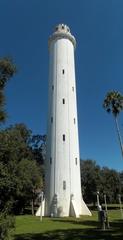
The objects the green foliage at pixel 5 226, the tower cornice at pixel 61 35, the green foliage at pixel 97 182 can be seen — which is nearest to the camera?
the green foliage at pixel 5 226

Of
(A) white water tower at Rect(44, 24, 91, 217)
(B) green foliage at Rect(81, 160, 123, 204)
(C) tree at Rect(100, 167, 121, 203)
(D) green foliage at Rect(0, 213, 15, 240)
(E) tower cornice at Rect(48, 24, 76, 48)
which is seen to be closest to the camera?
(D) green foliage at Rect(0, 213, 15, 240)

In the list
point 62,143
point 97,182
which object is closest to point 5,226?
point 62,143

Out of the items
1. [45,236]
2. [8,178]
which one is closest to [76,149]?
[45,236]

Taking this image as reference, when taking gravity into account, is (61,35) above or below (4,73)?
above

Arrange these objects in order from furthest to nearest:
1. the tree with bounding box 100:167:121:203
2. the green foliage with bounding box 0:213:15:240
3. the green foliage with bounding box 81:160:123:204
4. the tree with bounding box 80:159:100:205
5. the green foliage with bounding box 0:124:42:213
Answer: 1. the tree with bounding box 100:167:121:203
2. the green foliage with bounding box 81:160:123:204
3. the tree with bounding box 80:159:100:205
4. the green foliage with bounding box 0:124:42:213
5. the green foliage with bounding box 0:213:15:240

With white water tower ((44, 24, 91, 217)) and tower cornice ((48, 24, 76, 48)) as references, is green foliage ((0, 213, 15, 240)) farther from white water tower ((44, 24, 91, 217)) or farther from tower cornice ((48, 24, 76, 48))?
tower cornice ((48, 24, 76, 48))

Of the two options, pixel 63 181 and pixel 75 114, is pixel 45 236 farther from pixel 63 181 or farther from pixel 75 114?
pixel 75 114

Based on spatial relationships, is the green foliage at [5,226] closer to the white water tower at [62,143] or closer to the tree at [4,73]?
the tree at [4,73]

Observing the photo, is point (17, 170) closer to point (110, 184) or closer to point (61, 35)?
point (61, 35)

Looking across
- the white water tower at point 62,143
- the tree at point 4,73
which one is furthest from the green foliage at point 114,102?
the tree at point 4,73

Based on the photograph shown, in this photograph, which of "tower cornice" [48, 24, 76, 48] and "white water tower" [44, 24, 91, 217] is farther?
"tower cornice" [48, 24, 76, 48]

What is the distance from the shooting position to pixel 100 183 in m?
66.8

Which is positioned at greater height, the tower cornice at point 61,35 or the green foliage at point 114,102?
the tower cornice at point 61,35

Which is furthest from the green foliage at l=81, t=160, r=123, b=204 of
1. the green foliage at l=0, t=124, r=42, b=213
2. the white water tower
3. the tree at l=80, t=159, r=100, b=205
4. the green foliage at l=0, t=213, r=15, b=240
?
the green foliage at l=0, t=213, r=15, b=240
